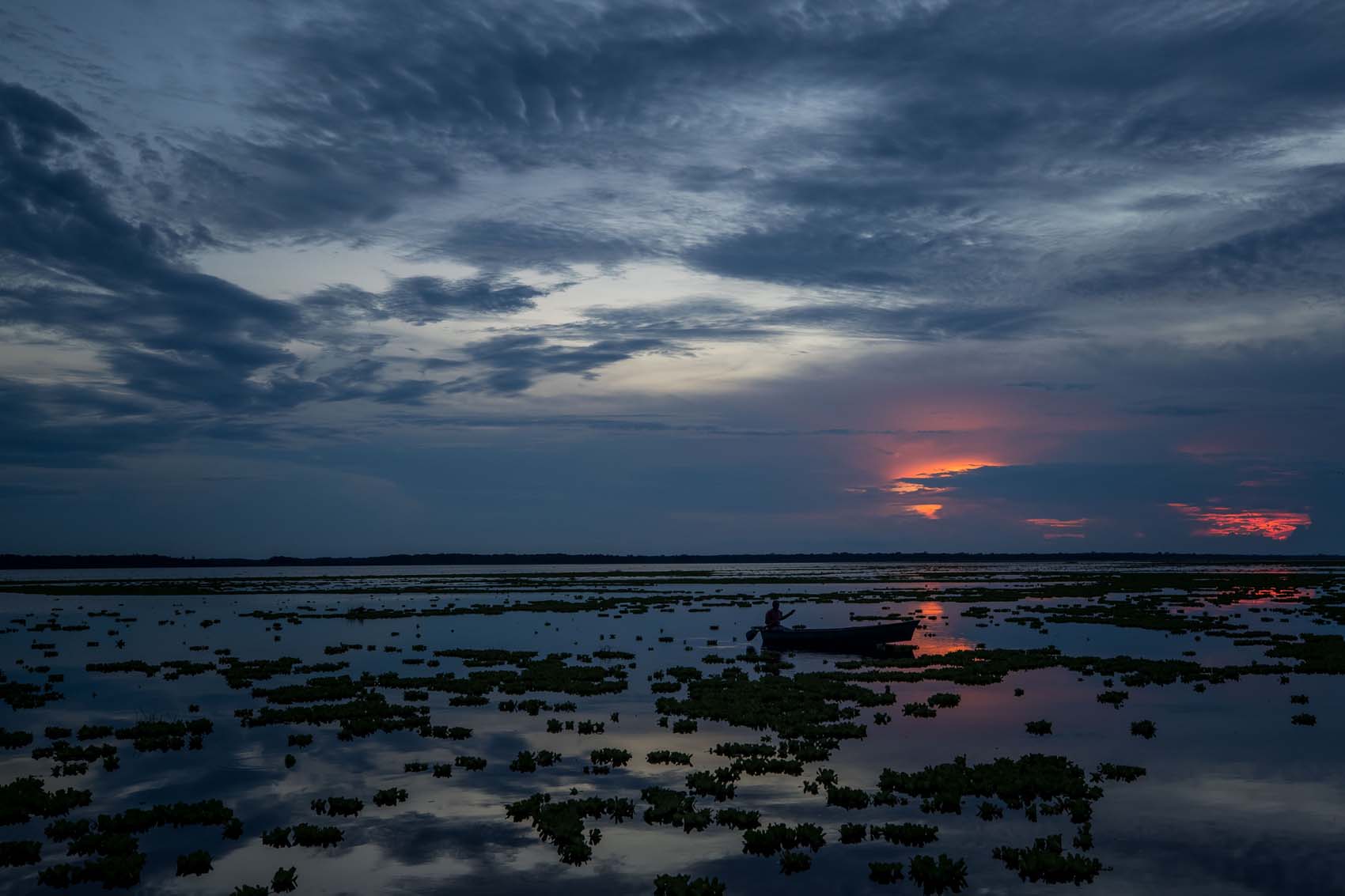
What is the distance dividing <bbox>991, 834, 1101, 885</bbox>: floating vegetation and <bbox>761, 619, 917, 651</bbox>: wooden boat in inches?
1166

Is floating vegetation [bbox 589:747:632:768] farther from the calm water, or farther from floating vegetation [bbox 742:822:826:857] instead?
floating vegetation [bbox 742:822:826:857]

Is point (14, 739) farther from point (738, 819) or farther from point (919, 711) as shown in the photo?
point (919, 711)

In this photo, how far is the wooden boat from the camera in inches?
1734

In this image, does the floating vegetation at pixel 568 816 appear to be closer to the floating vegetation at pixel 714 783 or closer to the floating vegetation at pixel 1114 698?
the floating vegetation at pixel 714 783

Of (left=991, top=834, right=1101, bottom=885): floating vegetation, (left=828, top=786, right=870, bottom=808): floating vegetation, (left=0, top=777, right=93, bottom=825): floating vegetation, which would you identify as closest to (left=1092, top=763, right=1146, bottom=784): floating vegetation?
(left=991, top=834, right=1101, bottom=885): floating vegetation

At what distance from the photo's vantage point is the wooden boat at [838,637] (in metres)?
44.0

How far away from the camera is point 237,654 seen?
45.6 meters

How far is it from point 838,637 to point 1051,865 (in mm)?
31383

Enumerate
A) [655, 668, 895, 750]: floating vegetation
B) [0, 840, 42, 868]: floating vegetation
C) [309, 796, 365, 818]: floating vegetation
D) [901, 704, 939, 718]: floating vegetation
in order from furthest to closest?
[901, 704, 939, 718]: floating vegetation < [655, 668, 895, 750]: floating vegetation < [309, 796, 365, 818]: floating vegetation < [0, 840, 42, 868]: floating vegetation

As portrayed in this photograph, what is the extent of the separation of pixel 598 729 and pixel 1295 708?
22.0 metres

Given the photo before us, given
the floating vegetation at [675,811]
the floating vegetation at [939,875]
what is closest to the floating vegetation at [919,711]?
the floating vegetation at [675,811]

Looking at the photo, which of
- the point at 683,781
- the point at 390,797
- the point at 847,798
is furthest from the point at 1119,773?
the point at 390,797

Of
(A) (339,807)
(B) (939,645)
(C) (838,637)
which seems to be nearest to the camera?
(A) (339,807)

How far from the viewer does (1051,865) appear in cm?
1359
